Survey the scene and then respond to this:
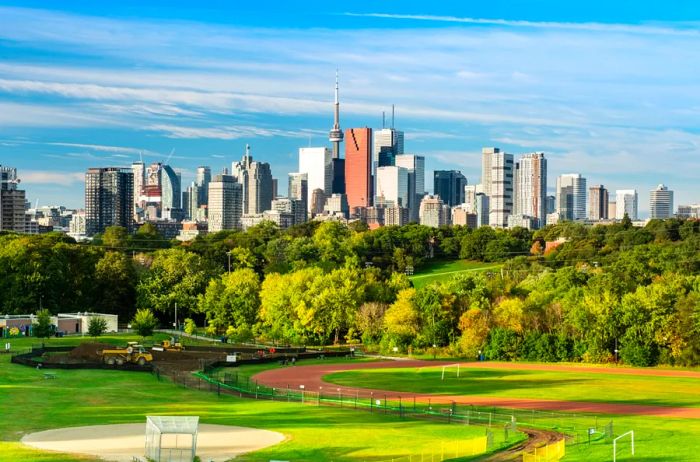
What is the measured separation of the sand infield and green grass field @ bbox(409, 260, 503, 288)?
12355 cm

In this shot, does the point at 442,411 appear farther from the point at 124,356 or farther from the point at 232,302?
the point at 232,302

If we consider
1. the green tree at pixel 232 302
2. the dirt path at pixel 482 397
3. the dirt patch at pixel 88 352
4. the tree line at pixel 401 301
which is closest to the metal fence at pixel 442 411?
Answer: the dirt path at pixel 482 397

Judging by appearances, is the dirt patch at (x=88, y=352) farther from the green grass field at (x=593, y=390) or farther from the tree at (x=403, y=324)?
the tree at (x=403, y=324)

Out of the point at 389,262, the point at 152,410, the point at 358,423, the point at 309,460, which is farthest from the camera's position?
the point at 389,262

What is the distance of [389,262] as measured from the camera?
184 m

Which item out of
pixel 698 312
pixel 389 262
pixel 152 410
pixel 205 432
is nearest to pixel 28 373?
pixel 152 410

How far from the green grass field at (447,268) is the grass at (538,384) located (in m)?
89.3

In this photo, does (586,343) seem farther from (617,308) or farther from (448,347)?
(448,347)

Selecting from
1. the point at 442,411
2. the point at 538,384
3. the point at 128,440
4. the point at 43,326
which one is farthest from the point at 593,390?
the point at 43,326

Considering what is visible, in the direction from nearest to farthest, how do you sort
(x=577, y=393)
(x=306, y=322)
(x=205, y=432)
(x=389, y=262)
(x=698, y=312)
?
(x=205, y=432) → (x=577, y=393) → (x=698, y=312) → (x=306, y=322) → (x=389, y=262)

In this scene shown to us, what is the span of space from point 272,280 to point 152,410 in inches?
2393

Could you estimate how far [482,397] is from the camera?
2562 inches

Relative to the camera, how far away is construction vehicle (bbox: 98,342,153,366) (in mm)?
79188

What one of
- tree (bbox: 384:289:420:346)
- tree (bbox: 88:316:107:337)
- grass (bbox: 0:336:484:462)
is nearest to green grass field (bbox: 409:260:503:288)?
tree (bbox: 384:289:420:346)
